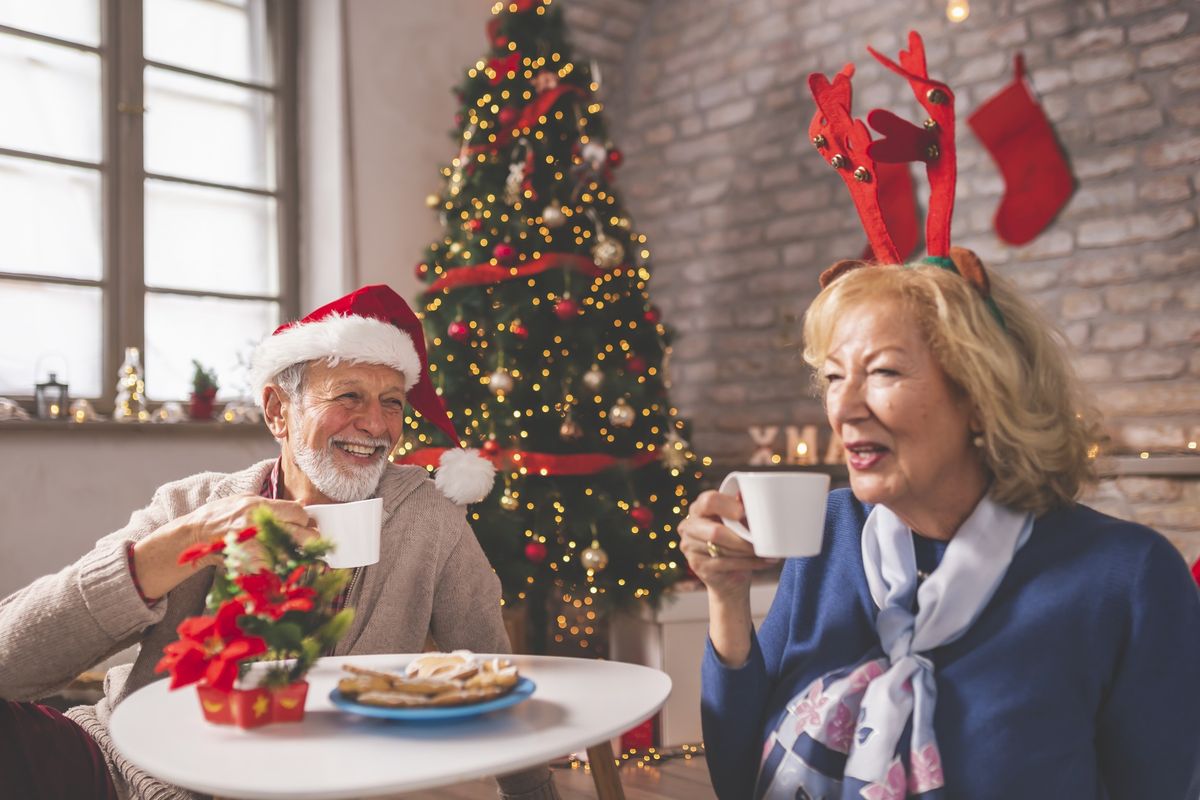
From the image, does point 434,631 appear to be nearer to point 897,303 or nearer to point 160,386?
point 897,303

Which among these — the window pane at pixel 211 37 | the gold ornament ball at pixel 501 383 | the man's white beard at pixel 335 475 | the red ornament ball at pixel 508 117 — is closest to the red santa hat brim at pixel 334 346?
the man's white beard at pixel 335 475

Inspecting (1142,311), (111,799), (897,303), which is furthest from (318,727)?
(1142,311)

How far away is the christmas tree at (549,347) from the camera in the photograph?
3203 millimetres

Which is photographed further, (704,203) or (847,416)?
(704,203)

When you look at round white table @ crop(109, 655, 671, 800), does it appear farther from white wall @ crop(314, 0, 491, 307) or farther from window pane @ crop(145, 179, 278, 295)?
white wall @ crop(314, 0, 491, 307)

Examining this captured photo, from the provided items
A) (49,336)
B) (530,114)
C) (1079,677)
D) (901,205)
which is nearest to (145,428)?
(49,336)

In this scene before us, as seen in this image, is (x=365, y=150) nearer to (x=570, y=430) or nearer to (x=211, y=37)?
(x=211, y=37)

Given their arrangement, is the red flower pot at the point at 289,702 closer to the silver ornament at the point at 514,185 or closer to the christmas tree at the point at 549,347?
the christmas tree at the point at 549,347

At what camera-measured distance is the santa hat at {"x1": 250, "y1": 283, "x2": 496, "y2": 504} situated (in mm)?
1741

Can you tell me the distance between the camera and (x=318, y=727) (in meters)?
1.04

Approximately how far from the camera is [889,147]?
1.36m

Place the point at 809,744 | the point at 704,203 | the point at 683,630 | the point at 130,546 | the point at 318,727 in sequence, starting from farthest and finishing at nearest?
the point at 704,203
the point at 683,630
the point at 130,546
the point at 809,744
the point at 318,727

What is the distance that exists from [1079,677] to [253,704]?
0.89 metres

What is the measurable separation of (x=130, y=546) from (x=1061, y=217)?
326 cm
